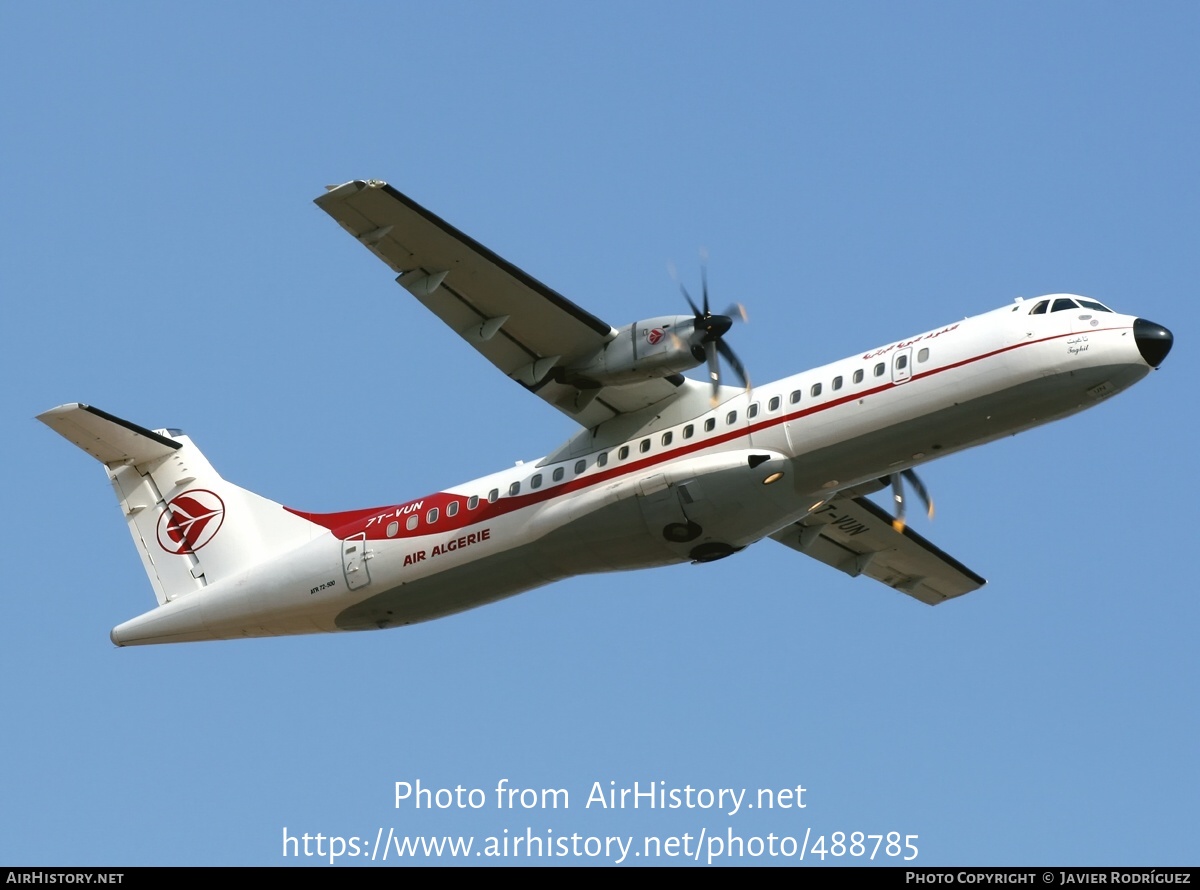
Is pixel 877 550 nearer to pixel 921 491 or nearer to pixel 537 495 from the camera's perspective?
pixel 921 491

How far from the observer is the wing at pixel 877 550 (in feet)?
83.7

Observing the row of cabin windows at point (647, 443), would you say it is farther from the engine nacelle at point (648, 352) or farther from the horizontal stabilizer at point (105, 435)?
the horizontal stabilizer at point (105, 435)

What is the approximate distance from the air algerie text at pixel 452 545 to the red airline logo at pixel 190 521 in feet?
13.1

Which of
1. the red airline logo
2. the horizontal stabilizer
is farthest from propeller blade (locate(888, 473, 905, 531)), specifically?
the horizontal stabilizer

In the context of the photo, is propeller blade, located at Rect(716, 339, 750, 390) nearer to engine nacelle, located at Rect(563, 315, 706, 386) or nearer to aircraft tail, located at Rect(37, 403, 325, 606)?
engine nacelle, located at Rect(563, 315, 706, 386)

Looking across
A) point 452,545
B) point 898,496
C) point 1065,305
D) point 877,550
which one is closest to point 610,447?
point 452,545

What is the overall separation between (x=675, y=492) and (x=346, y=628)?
5.84m

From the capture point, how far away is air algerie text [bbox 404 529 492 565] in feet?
75.7

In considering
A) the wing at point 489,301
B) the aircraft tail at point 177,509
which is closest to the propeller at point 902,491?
the wing at point 489,301

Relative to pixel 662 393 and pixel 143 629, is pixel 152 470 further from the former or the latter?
pixel 662 393

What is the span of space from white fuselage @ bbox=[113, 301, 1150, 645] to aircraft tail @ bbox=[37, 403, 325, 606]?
62 centimetres

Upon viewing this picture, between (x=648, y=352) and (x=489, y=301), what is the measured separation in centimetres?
226

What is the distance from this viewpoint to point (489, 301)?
21969mm
